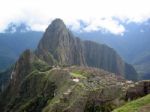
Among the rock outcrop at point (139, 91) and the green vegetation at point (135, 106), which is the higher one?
the rock outcrop at point (139, 91)

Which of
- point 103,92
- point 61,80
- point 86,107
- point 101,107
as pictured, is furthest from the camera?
point 61,80

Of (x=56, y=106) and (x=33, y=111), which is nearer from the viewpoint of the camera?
(x=56, y=106)

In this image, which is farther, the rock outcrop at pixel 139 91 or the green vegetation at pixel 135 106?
the rock outcrop at pixel 139 91

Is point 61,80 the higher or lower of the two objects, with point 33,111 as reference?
higher

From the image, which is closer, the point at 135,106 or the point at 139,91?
the point at 135,106

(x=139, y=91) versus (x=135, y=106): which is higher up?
(x=139, y=91)

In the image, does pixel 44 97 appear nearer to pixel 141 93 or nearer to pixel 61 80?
pixel 61 80

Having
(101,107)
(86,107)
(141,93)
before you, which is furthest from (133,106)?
(86,107)

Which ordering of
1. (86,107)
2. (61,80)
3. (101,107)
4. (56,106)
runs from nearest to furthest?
(101,107) → (86,107) → (56,106) → (61,80)

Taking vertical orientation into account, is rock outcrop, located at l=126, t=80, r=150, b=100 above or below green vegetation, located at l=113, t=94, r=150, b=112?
above

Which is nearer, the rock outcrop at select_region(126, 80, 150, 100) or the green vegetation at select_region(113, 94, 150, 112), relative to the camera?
the green vegetation at select_region(113, 94, 150, 112)
